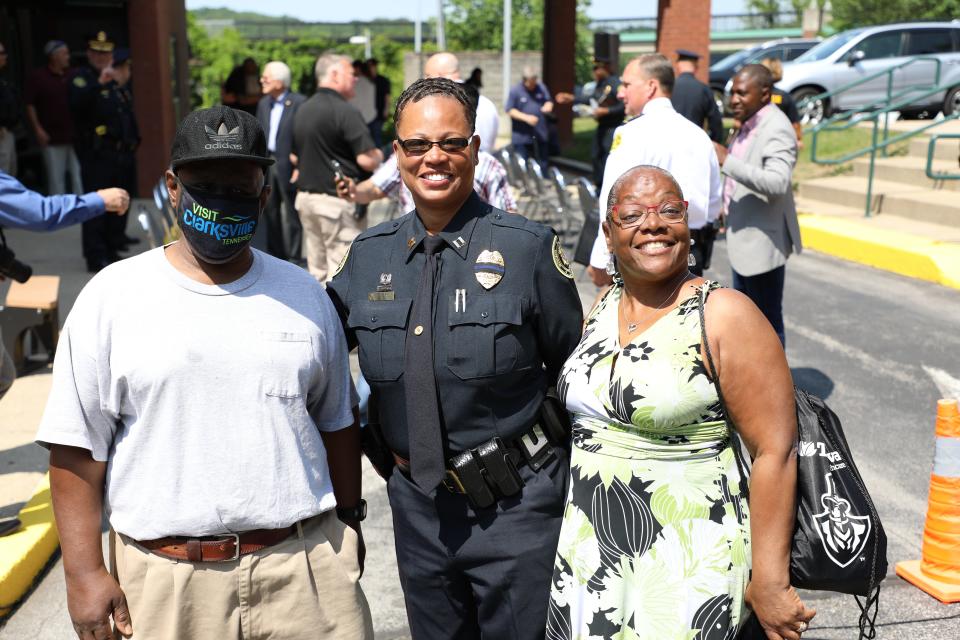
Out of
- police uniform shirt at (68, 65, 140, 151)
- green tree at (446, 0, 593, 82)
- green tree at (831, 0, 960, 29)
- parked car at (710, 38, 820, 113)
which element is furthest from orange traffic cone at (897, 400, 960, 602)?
green tree at (446, 0, 593, 82)

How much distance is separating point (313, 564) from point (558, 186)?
9.17 metres

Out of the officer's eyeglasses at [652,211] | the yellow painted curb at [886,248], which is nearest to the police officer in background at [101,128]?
the yellow painted curb at [886,248]

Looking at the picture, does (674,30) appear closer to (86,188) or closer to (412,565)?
(86,188)

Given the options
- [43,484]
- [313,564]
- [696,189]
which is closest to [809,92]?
[696,189]

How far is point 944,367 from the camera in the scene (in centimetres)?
700

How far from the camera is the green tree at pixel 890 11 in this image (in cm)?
4319

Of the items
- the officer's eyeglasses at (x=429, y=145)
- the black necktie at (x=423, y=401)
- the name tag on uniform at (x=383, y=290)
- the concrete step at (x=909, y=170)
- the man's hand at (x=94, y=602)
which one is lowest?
the concrete step at (x=909, y=170)

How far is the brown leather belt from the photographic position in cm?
234

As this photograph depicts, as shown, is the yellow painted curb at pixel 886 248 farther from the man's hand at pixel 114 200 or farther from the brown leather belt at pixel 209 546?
the brown leather belt at pixel 209 546

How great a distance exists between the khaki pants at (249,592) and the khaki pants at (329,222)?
5.52 metres

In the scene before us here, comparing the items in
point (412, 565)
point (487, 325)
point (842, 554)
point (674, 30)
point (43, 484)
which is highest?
point (674, 30)

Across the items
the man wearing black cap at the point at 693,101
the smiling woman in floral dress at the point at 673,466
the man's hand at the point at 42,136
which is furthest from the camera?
the man's hand at the point at 42,136

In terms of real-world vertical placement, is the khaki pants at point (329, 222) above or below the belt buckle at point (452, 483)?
below

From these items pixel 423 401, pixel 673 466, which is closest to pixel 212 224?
pixel 423 401
